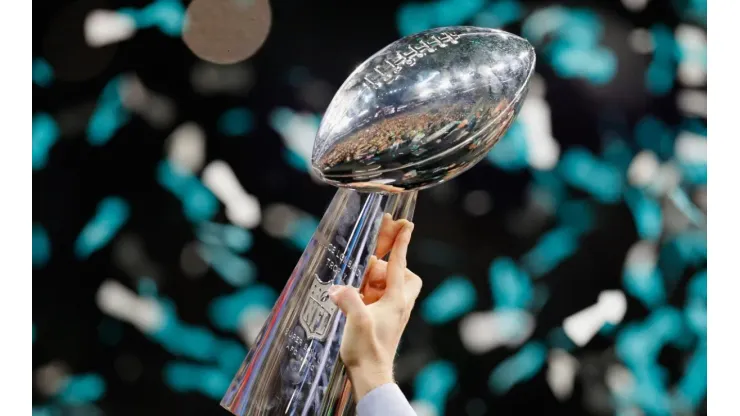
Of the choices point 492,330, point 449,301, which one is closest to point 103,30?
point 449,301

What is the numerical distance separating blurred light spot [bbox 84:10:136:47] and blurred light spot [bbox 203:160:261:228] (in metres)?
0.29

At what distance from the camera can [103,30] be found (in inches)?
45.5

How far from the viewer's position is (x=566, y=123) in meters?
1.26

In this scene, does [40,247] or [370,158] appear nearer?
[370,158]

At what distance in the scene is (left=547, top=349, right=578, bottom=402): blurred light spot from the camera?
1244 millimetres

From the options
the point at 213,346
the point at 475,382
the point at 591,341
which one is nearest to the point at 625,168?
the point at 591,341

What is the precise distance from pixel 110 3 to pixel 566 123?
91 cm

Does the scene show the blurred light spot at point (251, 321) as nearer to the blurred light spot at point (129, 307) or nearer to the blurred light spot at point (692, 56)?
the blurred light spot at point (129, 307)

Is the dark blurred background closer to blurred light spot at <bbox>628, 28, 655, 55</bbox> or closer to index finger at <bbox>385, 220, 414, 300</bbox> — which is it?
blurred light spot at <bbox>628, 28, 655, 55</bbox>

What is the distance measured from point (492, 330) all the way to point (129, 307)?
2.27 feet

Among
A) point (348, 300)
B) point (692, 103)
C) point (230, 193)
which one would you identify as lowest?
point (692, 103)

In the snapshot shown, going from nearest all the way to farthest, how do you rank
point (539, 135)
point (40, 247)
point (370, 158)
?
point (370, 158)
point (40, 247)
point (539, 135)

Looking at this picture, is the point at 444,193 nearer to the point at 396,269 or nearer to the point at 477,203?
the point at 477,203

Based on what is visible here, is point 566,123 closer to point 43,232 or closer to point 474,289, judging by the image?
point 474,289
